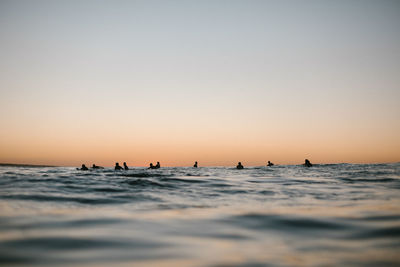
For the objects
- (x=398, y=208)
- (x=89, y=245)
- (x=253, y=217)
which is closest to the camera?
(x=89, y=245)

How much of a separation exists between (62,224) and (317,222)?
4570 mm

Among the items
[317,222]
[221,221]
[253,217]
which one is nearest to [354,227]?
[317,222]

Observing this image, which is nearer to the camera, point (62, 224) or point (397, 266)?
point (397, 266)

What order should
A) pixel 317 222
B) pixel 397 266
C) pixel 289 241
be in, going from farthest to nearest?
1. pixel 317 222
2. pixel 289 241
3. pixel 397 266

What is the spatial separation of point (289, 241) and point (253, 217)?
1.72 meters

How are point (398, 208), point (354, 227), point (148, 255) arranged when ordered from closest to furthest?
point (148, 255) < point (354, 227) < point (398, 208)

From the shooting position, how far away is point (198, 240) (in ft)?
12.8

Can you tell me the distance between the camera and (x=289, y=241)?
3.87m

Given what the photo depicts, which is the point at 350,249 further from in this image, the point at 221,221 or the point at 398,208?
the point at 398,208

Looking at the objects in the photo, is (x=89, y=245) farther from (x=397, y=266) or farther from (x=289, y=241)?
(x=397, y=266)

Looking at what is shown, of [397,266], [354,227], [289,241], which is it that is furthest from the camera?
[354,227]

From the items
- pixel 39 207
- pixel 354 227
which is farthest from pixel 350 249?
pixel 39 207

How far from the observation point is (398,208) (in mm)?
6320

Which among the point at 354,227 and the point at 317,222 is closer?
the point at 354,227
